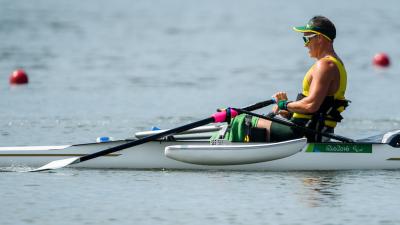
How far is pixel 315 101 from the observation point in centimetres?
1559

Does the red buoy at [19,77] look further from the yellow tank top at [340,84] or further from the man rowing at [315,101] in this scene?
the yellow tank top at [340,84]

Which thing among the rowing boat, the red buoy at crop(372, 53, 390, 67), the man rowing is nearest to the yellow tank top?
the man rowing

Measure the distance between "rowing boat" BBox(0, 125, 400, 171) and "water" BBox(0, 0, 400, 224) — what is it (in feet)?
0.55

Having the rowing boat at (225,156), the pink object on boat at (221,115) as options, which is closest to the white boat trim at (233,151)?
the rowing boat at (225,156)

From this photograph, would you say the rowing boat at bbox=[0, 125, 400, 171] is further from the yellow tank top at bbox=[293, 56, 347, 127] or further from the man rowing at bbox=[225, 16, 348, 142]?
the yellow tank top at bbox=[293, 56, 347, 127]

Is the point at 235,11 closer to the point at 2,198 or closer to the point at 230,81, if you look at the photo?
the point at 230,81

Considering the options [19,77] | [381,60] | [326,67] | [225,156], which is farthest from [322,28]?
[381,60]

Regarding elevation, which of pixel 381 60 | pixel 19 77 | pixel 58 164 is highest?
pixel 381 60

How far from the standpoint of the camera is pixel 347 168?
16172 millimetres

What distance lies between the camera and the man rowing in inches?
616

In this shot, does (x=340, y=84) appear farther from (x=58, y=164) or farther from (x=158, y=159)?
(x=58, y=164)

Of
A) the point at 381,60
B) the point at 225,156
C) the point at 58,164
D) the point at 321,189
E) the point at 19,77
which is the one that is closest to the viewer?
the point at 321,189

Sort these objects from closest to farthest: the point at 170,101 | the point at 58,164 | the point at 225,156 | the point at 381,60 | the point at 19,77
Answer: the point at 58,164
the point at 225,156
the point at 170,101
the point at 19,77
the point at 381,60

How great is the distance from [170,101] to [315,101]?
35.0ft
